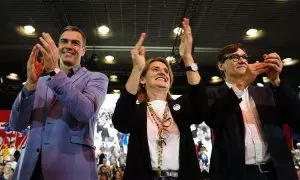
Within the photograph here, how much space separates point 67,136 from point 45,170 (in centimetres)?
20

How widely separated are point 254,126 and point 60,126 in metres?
1.06

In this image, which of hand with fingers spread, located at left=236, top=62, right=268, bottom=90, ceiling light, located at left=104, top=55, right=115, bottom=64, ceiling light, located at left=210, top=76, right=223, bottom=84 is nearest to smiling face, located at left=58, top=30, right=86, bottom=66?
hand with fingers spread, located at left=236, top=62, right=268, bottom=90

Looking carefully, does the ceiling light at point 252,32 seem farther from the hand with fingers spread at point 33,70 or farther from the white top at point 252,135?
the hand with fingers spread at point 33,70

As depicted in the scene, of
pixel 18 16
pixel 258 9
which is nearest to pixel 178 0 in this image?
pixel 258 9

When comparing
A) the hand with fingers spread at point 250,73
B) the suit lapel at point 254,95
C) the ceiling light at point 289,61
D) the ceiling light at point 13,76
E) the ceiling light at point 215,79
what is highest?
the ceiling light at point 289,61

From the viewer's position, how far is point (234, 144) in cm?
180

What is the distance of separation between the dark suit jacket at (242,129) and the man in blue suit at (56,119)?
0.68 meters

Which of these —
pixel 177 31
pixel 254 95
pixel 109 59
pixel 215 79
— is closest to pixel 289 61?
pixel 215 79

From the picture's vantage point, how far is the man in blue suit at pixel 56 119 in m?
1.67

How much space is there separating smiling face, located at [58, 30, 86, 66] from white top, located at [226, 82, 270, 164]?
3.20 feet

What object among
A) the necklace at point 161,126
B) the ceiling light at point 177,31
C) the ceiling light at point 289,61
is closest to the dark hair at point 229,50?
the necklace at point 161,126

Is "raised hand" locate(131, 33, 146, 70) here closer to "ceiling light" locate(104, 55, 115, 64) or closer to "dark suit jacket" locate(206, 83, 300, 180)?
"dark suit jacket" locate(206, 83, 300, 180)

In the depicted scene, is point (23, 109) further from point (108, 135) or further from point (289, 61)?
point (289, 61)

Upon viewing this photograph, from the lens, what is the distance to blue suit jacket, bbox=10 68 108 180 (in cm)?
167
